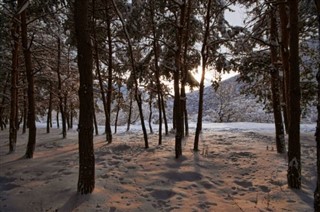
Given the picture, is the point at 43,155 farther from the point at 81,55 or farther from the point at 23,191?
the point at 81,55

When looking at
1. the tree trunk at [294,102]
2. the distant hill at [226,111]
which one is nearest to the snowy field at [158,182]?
the tree trunk at [294,102]

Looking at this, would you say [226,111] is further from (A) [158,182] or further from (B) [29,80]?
(A) [158,182]

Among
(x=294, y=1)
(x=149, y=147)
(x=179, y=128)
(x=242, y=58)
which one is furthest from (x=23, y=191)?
(x=242, y=58)

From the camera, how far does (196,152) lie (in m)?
10.6

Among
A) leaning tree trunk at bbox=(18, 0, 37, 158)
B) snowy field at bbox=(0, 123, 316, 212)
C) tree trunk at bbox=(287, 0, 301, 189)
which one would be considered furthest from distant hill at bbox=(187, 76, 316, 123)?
tree trunk at bbox=(287, 0, 301, 189)

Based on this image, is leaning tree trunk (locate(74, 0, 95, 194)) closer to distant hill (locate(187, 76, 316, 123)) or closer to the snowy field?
the snowy field

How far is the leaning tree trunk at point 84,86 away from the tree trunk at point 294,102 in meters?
4.43

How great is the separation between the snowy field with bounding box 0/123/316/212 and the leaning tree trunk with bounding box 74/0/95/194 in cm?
72

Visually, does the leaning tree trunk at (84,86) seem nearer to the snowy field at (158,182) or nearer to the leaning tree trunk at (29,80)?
the snowy field at (158,182)

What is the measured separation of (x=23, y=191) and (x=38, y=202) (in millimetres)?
812

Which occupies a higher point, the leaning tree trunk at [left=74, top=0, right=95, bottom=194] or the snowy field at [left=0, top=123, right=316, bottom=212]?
the leaning tree trunk at [left=74, top=0, right=95, bottom=194]

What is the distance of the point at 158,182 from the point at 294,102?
145 inches

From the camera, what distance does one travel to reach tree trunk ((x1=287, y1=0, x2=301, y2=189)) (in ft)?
21.2

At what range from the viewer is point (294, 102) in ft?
21.5
